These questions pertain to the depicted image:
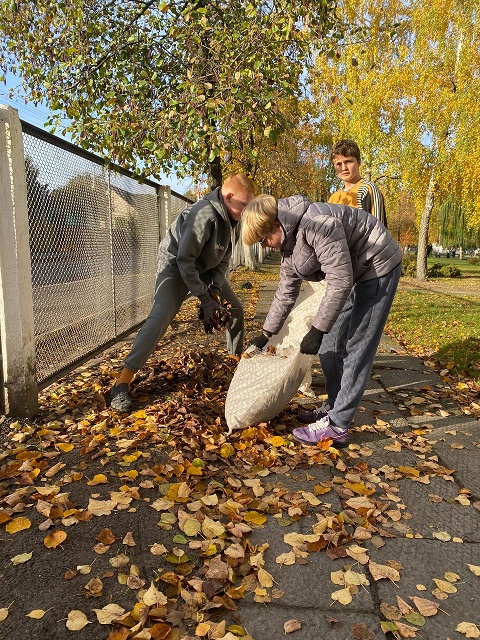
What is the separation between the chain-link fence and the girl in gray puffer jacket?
177 centimetres

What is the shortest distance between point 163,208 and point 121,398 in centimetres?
486

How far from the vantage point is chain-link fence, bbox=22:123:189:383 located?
3.83 meters

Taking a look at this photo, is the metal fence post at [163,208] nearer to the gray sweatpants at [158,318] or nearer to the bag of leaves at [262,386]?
the gray sweatpants at [158,318]

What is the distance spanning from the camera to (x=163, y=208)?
26.6 feet

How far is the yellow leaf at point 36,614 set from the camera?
1817 mm

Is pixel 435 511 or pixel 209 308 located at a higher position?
pixel 209 308

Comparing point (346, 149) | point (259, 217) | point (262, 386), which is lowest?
point (262, 386)

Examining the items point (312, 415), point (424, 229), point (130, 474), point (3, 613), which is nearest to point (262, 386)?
point (312, 415)

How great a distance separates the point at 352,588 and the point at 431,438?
1884mm

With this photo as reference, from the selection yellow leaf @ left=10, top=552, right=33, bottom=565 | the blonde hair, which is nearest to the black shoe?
yellow leaf @ left=10, top=552, right=33, bottom=565

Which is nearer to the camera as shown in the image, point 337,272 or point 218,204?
point 337,272

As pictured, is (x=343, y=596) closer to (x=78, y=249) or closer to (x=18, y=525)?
(x=18, y=525)

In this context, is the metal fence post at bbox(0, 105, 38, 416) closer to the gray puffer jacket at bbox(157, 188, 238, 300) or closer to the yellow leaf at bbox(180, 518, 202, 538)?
the gray puffer jacket at bbox(157, 188, 238, 300)

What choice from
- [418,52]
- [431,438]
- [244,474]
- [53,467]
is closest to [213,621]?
[244,474]
